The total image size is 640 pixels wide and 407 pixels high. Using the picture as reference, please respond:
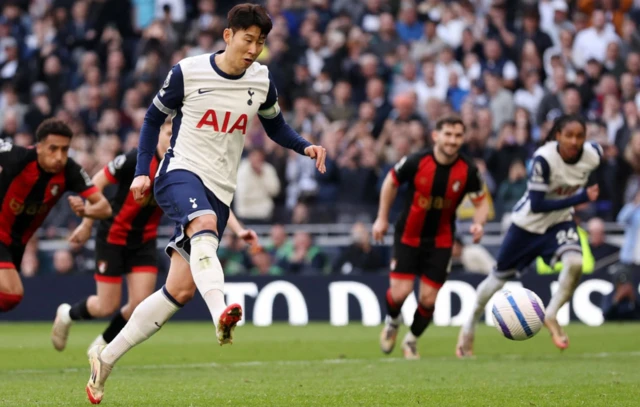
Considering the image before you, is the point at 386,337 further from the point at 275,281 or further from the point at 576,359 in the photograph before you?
the point at 275,281

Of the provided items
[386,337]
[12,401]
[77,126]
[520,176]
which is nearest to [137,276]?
[386,337]

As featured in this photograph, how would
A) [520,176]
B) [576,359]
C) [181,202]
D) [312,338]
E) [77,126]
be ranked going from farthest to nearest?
[77,126] < [520,176] < [312,338] < [576,359] < [181,202]

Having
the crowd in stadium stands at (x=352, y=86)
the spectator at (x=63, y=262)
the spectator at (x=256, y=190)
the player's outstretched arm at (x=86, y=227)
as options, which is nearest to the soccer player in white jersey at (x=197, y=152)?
the player's outstretched arm at (x=86, y=227)

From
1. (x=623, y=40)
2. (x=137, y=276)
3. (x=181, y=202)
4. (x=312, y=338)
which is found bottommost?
(x=312, y=338)

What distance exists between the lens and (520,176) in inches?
696

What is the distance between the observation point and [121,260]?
1154 cm

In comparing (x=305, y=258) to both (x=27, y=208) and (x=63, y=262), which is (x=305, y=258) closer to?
(x=63, y=262)

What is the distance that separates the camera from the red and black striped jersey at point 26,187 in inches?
413

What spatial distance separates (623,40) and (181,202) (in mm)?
14090

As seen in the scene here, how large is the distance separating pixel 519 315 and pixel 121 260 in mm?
4111

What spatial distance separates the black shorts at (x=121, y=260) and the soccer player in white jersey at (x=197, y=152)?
3.76 m

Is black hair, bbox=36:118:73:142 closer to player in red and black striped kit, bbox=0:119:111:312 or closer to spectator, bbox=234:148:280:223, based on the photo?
player in red and black striped kit, bbox=0:119:111:312

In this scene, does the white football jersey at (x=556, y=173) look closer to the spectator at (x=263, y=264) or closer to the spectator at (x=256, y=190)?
the spectator at (x=263, y=264)

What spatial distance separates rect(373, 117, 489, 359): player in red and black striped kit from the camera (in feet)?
39.1
